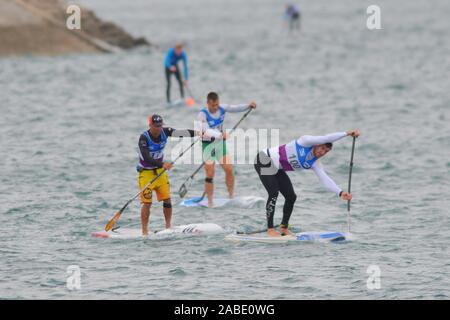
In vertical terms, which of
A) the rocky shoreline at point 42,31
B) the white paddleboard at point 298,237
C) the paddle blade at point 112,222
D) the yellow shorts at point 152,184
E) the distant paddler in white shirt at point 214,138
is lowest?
the white paddleboard at point 298,237

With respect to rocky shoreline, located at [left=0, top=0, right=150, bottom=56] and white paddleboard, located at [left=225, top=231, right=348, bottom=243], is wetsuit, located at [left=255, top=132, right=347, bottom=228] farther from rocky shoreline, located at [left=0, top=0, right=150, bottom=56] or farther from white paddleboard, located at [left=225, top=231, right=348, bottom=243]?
rocky shoreline, located at [left=0, top=0, right=150, bottom=56]

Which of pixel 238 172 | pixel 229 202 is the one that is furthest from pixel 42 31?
pixel 229 202

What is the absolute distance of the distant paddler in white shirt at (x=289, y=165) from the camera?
19.8 metres

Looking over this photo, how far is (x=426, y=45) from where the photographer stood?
6431 centimetres

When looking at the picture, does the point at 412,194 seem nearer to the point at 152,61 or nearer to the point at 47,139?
the point at 47,139

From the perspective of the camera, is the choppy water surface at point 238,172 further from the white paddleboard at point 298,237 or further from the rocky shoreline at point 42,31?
the rocky shoreline at point 42,31

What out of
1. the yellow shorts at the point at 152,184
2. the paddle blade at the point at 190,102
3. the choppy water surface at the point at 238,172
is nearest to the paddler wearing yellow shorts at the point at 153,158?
the yellow shorts at the point at 152,184

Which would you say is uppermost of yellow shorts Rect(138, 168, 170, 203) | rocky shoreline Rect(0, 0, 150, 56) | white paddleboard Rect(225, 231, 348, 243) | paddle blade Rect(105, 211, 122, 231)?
rocky shoreline Rect(0, 0, 150, 56)

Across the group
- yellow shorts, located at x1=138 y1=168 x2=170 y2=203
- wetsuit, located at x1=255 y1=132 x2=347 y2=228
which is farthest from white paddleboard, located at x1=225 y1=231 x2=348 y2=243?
yellow shorts, located at x1=138 y1=168 x2=170 y2=203

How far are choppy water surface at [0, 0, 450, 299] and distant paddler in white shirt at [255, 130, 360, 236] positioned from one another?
85 cm

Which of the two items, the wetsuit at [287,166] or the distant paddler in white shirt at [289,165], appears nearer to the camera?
the distant paddler in white shirt at [289,165]

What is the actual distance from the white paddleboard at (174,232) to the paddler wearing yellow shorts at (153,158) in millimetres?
289

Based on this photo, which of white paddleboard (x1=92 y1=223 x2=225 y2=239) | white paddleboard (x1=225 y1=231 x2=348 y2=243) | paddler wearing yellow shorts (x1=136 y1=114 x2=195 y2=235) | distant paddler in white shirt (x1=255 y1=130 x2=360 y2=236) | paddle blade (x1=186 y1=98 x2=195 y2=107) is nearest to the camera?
distant paddler in white shirt (x1=255 y1=130 x2=360 y2=236)

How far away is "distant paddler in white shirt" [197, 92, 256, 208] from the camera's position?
2330 centimetres
